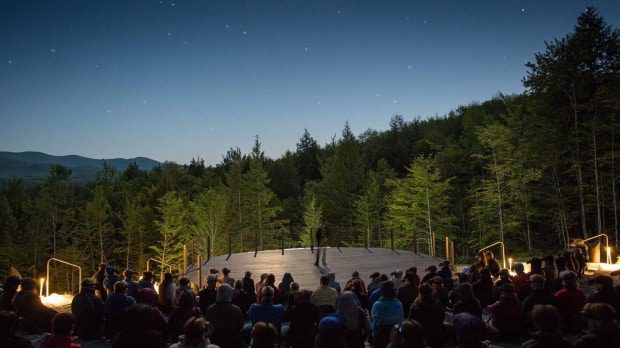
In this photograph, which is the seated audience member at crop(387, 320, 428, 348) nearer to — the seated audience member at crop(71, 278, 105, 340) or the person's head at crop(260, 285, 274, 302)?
the person's head at crop(260, 285, 274, 302)

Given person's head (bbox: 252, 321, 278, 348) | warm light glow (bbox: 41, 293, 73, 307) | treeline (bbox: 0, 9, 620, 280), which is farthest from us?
treeline (bbox: 0, 9, 620, 280)

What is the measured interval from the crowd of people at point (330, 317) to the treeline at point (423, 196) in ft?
49.8

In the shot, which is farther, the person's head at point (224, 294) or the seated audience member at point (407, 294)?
the seated audience member at point (407, 294)

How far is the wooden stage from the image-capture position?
19594 mm

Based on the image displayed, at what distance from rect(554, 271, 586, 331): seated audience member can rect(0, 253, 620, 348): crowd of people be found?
0.06 feet

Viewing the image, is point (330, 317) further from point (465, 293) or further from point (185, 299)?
point (185, 299)

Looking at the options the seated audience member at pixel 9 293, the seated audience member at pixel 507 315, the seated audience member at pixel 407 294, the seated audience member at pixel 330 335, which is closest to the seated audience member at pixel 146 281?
the seated audience member at pixel 9 293

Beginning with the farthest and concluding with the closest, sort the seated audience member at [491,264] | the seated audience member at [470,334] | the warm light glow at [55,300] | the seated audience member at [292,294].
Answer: the warm light glow at [55,300] < the seated audience member at [491,264] < the seated audience member at [292,294] < the seated audience member at [470,334]

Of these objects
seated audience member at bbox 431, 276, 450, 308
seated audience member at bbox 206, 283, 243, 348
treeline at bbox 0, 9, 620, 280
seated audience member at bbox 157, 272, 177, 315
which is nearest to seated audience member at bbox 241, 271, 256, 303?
seated audience member at bbox 157, 272, 177, 315

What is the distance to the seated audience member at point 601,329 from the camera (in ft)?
17.0

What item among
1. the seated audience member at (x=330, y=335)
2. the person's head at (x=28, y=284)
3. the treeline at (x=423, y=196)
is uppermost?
the treeline at (x=423, y=196)

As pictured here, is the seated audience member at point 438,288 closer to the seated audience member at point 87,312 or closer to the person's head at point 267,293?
the person's head at point 267,293

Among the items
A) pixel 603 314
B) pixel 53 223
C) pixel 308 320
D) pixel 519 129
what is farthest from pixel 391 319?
pixel 53 223

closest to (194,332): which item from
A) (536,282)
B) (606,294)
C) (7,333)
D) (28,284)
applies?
(7,333)
